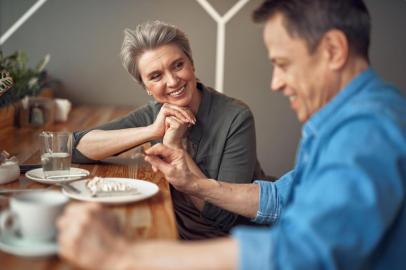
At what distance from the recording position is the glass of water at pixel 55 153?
1.61 meters

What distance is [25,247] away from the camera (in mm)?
955

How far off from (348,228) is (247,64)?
3.08 m

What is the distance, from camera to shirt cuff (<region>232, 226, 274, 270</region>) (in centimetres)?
84

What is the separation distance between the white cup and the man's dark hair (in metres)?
0.56

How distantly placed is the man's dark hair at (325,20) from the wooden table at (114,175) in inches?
19.1

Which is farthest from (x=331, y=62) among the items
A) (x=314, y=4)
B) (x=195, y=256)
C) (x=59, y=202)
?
(x=59, y=202)

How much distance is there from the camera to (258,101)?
390 cm

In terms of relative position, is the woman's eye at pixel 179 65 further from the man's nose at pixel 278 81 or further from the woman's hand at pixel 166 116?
the man's nose at pixel 278 81

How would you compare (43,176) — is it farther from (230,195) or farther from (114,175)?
(230,195)

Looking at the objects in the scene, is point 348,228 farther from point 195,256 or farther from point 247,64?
point 247,64

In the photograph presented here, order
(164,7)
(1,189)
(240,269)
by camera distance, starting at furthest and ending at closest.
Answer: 1. (164,7)
2. (1,189)
3. (240,269)

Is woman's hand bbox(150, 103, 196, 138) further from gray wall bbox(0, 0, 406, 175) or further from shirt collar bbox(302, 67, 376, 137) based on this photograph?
gray wall bbox(0, 0, 406, 175)

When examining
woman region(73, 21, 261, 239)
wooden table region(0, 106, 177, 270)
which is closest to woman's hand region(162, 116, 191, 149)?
woman region(73, 21, 261, 239)

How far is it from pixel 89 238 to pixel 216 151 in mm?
1111
